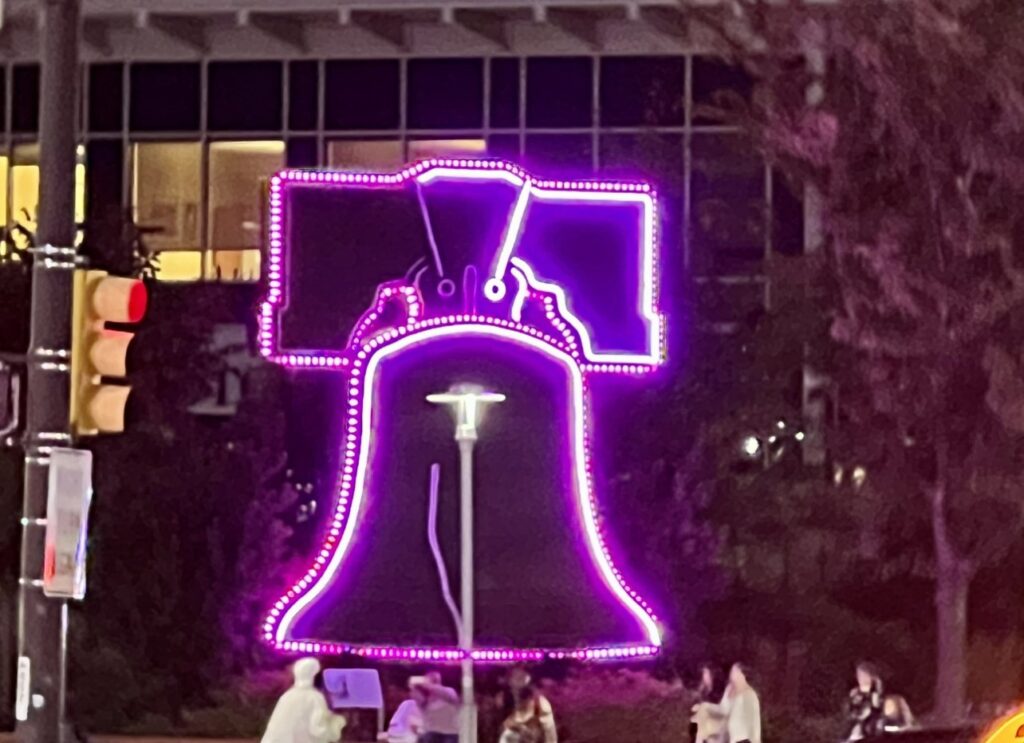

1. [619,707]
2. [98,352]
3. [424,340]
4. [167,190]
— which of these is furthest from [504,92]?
[98,352]

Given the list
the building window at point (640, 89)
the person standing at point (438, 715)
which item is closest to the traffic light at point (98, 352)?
the person standing at point (438, 715)

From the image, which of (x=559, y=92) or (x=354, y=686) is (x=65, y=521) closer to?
(x=354, y=686)

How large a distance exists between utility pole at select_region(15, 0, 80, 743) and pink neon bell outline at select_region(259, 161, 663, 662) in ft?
17.6

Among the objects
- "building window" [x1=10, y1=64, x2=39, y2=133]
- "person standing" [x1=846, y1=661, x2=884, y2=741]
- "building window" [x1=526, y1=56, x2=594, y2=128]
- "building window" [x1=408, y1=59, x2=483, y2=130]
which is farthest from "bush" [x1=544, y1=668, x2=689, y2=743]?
"building window" [x1=10, y1=64, x2=39, y2=133]

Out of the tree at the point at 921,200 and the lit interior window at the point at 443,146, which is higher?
the lit interior window at the point at 443,146

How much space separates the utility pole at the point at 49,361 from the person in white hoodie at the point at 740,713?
7024 mm

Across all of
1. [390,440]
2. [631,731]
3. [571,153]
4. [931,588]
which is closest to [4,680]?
[631,731]

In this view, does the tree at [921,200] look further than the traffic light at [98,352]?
Yes

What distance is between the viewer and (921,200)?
62.4 feet

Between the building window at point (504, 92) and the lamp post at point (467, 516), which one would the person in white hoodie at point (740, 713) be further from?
the building window at point (504, 92)

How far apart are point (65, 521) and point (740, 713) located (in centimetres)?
743

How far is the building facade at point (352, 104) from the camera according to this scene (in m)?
31.4

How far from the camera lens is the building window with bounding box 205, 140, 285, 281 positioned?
1320 inches

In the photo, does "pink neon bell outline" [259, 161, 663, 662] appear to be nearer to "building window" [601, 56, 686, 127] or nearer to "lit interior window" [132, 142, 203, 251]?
"building window" [601, 56, 686, 127]
